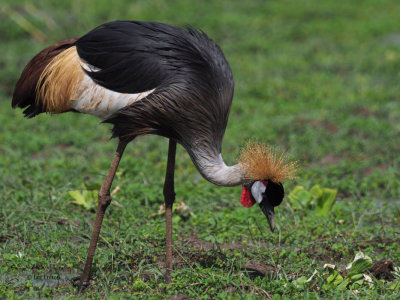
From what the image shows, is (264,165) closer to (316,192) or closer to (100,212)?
(100,212)

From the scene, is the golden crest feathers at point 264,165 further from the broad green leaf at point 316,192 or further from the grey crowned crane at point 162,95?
the broad green leaf at point 316,192

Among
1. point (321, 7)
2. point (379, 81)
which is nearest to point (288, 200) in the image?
point (379, 81)

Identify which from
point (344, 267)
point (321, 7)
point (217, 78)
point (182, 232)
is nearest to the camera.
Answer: point (217, 78)

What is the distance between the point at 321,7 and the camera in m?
12.7

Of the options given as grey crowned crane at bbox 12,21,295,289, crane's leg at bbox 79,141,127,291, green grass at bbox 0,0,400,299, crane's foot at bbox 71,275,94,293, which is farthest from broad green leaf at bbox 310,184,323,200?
crane's foot at bbox 71,275,94,293

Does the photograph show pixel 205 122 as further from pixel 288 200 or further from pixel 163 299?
pixel 288 200

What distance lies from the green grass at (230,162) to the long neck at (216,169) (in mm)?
595

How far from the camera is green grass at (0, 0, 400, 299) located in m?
4.48

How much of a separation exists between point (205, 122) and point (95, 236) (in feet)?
3.34

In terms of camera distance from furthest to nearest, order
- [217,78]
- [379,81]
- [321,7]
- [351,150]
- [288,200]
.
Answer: [321,7] < [379,81] < [351,150] < [288,200] < [217,78]

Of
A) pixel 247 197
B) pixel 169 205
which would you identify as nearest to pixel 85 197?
pixel 169 205

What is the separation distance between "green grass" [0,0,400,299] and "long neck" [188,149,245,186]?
1.95 feet

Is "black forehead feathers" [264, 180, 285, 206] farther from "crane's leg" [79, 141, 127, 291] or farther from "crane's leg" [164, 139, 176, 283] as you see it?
"crane's leg" [79, 141, 127, 291]

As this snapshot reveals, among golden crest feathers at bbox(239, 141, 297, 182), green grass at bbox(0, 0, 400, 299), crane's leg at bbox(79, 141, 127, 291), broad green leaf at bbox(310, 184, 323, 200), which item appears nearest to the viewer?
golden crest feathers at bbox(239, 141, 297, 182)
